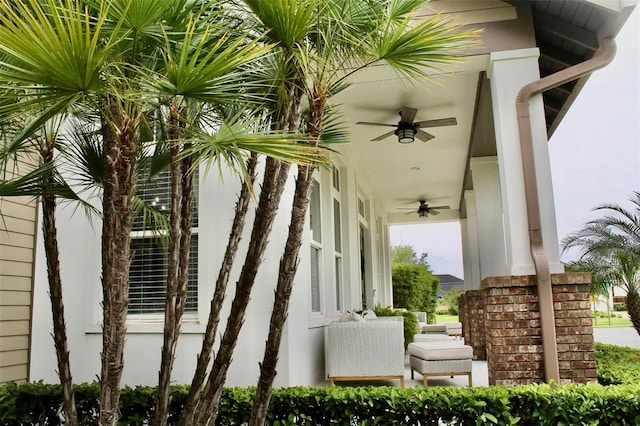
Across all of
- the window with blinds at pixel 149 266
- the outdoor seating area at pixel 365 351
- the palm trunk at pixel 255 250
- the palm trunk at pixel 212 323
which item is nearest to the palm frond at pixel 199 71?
the palm trunk at pixel 255 250

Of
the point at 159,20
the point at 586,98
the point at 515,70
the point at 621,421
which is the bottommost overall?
the point at 621,421

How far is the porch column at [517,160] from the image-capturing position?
4.13m

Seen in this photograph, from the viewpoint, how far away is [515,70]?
4.38 m

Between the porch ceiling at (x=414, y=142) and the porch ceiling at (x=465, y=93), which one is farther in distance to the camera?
the porch ceiling at (x=414, y=142)

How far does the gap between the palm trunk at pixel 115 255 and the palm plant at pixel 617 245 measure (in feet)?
32.1

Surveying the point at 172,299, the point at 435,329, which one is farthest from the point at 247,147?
the point at 435,329

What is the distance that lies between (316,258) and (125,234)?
360cm

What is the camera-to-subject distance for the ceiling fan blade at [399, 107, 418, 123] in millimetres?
5918

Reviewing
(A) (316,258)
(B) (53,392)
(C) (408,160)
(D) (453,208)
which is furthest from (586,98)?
(B) (53,392)

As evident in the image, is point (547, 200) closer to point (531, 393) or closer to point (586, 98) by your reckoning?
point (531, 393)

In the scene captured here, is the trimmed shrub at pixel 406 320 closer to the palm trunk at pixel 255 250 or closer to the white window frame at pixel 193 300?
the white window frame at pixel 193 300

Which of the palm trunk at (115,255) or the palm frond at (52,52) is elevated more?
the palm frond at (52,52)

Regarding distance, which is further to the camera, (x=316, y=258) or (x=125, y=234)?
(x=316, y=258)

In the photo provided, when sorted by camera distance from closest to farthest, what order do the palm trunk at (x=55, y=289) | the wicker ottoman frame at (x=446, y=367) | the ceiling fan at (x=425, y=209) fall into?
the palm trunk at (x=55, y=289) < the wicker ottoman frame at (x=446, y=367) < the ceiling fan at (x=425, y=209)
